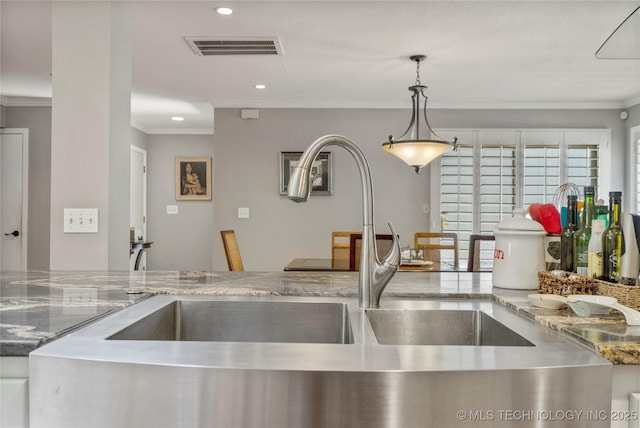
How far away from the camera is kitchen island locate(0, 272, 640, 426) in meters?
0.78

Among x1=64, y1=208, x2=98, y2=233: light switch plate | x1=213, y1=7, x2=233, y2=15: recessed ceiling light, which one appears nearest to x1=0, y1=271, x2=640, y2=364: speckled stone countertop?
x1=64, y1=208, x2=98, y2=233: light switch plate

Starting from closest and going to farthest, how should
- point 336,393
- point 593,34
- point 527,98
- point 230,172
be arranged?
1. point 336,393
2. point 593,34
3. point 527,98
4. point 230,172

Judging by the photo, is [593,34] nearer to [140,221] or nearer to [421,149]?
[421,149]

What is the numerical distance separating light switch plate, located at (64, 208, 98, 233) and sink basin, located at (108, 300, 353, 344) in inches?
47.0

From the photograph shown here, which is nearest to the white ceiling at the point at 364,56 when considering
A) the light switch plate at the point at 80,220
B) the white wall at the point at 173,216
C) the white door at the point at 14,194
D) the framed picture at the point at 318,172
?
the white door at the point at 14,194

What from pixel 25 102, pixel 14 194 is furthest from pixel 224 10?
pixel 14 194

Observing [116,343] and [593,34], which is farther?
[593,34]

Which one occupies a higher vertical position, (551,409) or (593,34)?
(593,34)

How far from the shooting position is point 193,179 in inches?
281

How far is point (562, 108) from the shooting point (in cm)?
511

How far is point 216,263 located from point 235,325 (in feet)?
13.7

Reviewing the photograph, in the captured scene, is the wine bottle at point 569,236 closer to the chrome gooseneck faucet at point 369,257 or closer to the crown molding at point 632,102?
the chrome gooseneck faucet at point 369,257

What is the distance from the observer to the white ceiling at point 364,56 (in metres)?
2.77

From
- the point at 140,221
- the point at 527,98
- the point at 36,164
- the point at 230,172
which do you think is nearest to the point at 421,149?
the point at 527,98
